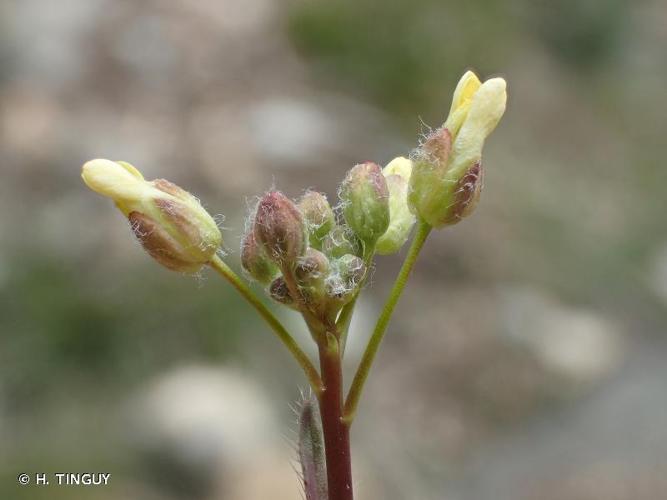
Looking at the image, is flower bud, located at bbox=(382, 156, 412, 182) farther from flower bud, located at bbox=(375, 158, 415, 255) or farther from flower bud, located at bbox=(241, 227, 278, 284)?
flower bud, located at bbox=(241, 227, 278, 284)

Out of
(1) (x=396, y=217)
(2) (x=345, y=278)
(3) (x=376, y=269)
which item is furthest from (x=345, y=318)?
(3) (x=376, y=269)

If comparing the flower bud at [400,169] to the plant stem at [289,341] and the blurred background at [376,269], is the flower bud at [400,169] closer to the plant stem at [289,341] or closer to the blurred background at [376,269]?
the plant stem at [289,341]

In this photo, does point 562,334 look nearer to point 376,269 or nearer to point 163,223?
point 376,269

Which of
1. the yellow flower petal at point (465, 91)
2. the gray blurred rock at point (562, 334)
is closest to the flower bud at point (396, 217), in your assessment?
the yellow flower petal at point (465, 91)

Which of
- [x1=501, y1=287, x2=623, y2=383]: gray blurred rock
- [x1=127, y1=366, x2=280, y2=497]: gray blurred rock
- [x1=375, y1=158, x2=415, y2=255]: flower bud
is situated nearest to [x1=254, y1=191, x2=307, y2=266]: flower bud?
[x1=375, y1=158, x2=415, y2=255]: flower bud

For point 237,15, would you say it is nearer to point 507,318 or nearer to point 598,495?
point 507,318

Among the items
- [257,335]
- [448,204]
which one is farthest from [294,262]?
[257,335]
